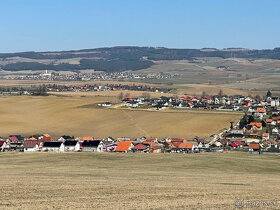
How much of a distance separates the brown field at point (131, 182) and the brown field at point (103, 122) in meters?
22.4

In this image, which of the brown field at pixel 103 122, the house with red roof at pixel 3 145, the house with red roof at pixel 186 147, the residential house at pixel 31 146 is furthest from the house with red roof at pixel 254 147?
the house with red roof at pixel 3 145

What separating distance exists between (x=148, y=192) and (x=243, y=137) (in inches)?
A: 1567

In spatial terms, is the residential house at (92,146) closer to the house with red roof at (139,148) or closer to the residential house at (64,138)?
the house with red roof at (139,148)

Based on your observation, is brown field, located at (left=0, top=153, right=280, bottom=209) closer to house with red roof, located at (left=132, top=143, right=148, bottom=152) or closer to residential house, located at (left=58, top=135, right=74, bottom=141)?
house with red roof, located at (left=132, top=143, right=148, bottom=152)

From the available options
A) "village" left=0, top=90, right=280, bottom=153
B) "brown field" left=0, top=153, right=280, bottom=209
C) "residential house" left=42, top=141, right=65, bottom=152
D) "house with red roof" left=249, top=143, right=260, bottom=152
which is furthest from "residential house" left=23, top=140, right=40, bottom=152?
"house with red roof" left=249, top=143, right=260, bottom=152

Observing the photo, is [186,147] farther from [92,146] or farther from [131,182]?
[131,182]

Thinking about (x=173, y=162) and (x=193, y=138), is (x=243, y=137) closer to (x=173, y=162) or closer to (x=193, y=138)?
(x=193, y=138)

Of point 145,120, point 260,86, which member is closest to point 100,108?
point 145,120

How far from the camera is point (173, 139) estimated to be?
5803 cm

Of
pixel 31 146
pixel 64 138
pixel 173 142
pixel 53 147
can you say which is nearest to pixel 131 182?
pixel 53 147

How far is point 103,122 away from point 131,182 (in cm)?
4807

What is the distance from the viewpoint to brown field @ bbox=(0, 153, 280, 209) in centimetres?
1942

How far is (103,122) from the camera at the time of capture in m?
73.2

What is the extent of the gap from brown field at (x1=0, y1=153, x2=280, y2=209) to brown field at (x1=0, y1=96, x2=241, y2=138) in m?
22.4
